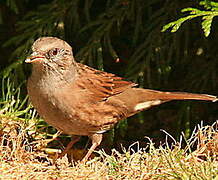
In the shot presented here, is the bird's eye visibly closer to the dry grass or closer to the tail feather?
the dry grass

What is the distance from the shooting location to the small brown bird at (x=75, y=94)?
13.3 feet

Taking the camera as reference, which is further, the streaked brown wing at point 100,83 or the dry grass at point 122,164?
the streaked brown wing at point 100,83

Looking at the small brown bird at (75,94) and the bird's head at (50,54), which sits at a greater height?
the bird's head at (50,54)

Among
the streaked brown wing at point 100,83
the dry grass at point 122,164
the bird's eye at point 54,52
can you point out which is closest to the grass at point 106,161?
the dry grass at point 122,164

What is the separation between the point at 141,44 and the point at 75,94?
1.41 metres

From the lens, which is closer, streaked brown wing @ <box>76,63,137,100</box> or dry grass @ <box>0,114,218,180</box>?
dry grass @ <box>0,114,218,180</box>

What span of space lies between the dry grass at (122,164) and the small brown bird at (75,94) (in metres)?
0.39

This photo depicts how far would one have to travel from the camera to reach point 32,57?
3.88 meters

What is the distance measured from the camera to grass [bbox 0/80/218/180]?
3.55 m

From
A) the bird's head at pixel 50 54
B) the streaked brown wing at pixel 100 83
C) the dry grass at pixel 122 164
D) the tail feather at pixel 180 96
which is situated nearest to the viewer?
the dry grass at pixel 122 164

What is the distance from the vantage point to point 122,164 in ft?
12.4

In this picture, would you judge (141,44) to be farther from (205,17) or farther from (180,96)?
(205,17)

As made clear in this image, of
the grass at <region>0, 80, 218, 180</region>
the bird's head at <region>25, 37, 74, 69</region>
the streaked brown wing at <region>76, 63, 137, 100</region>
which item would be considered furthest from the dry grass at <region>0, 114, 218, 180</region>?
the bird's head at <region>25, 37, 74, 69</region>

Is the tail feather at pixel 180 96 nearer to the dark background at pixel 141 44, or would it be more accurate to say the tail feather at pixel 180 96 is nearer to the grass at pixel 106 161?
the grass at pixel 106 161
